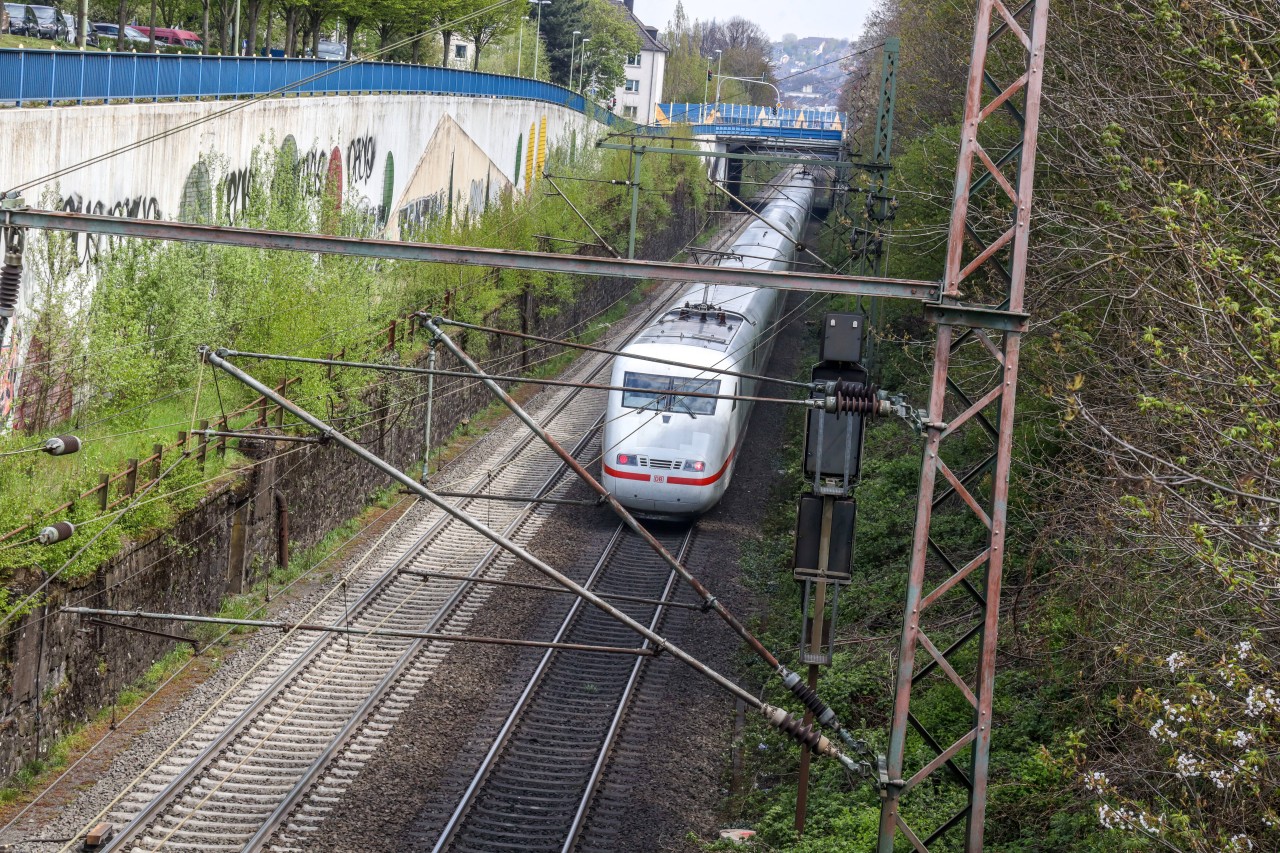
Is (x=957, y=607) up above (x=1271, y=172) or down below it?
below

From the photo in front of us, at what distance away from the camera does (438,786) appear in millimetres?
13195

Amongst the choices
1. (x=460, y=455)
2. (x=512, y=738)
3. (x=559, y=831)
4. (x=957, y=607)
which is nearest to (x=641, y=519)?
(x=460, y=455)

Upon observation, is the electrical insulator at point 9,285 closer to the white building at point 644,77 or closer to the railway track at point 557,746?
the railway track at point 557,746

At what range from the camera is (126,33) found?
4691cm

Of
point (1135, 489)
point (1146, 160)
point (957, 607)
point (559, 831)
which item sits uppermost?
point (1146, 160)

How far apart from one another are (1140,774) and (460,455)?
61.3 feet

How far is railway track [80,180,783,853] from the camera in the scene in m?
12.1

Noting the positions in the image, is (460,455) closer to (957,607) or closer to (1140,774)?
(957,607)

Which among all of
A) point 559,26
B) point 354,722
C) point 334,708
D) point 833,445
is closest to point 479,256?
point 833,445

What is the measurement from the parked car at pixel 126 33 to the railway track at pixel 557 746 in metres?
34.5

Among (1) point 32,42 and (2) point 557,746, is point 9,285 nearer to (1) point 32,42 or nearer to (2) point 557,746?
(2) point 557,746

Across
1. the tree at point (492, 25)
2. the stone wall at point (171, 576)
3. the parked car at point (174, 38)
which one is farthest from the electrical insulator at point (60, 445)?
the tree at point (492, 25)

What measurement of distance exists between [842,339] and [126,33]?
4316 cm

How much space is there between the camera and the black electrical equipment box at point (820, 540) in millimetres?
10242
